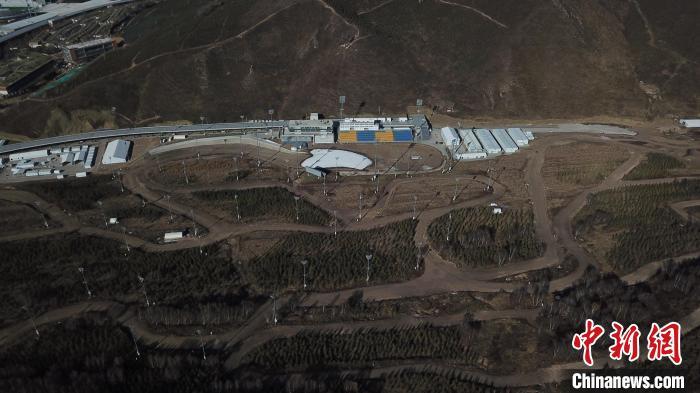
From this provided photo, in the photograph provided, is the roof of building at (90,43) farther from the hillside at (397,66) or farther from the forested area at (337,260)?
the forested area at (337,260)

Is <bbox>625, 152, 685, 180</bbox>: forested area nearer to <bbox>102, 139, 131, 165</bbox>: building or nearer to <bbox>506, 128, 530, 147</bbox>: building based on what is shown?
<bbox>506, 128, 530, 147</bbox>: building

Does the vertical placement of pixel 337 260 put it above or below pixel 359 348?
above

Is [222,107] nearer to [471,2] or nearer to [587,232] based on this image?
[471,2]

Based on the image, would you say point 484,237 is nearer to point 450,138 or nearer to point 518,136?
point 450,138

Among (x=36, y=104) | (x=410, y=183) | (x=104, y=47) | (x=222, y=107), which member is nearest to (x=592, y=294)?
(x=410, y=183)

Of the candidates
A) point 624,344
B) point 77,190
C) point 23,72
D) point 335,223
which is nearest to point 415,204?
point 335,223

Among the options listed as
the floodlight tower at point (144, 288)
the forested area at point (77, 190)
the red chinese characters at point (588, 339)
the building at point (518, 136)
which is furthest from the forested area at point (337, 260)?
the building at point (518, 136)

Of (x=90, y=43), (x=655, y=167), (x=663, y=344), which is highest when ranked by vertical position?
(x=90, y=43)

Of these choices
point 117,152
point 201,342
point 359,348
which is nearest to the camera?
point 359,348
